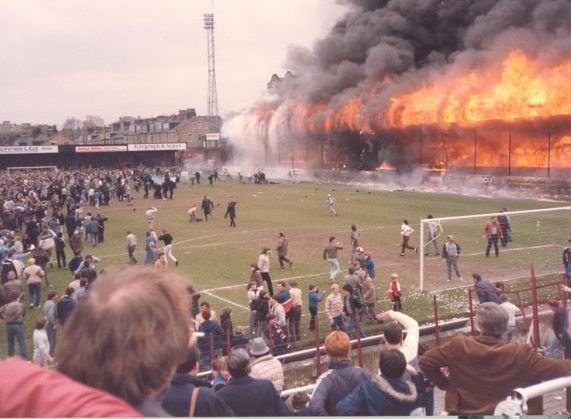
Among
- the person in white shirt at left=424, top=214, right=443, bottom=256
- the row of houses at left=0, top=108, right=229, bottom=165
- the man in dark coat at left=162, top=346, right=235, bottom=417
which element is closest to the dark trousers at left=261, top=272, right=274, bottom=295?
the person in white shirt at left=424, top=214, right=443, bottom=256

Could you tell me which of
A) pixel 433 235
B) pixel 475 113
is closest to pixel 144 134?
pixel 475 113

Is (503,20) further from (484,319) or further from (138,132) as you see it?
(138,132)

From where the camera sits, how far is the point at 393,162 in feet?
160

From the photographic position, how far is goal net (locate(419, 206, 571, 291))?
14.2m

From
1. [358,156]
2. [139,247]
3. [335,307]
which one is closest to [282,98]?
[358,156]

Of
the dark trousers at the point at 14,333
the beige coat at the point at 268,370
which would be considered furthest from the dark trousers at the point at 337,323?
the beige coat at the point at 268,370

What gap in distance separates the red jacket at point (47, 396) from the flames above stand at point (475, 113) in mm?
37241

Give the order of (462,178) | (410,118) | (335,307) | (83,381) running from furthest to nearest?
1. (410,118)
2. (462,178)
3. (335,307)
4. (83,381)

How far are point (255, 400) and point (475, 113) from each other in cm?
4149

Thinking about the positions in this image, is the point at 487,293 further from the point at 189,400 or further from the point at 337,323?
the point at 189,400

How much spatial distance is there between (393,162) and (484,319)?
4659cm

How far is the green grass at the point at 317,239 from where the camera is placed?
13828 mm

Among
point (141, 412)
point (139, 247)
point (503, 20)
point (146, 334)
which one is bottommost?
point (139, 247)

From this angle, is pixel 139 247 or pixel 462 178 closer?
pixel 139 247
